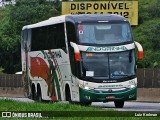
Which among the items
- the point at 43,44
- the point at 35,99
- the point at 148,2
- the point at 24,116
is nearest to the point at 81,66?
the point at 43,44

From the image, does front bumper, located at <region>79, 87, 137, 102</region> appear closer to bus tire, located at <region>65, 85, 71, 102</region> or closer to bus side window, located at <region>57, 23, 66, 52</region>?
bus tire, located at <region>65, 85, 71, 102</region>

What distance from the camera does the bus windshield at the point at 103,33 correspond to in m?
28.3

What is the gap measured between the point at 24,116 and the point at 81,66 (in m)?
11.0

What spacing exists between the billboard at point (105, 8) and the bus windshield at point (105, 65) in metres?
24.0

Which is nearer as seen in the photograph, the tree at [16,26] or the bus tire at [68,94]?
the bus tire at [68,94]

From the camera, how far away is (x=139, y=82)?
3975cm

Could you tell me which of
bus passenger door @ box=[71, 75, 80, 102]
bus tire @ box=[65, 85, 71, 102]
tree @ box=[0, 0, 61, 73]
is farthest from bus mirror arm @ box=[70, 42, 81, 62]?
tree @ box=[0, 0, 61, 73]

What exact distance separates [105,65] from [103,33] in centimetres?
142

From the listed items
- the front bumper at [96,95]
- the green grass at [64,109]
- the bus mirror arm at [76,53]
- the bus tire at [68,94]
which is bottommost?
the bus tire at [68,94]

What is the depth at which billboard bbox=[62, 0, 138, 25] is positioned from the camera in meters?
52.3

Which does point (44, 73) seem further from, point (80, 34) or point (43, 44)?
point (80, 34)

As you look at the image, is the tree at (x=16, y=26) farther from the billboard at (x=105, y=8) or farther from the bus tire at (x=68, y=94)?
the bus tire at (x=68, y=94)

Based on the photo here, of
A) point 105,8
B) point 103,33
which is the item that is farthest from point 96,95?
point 105,8

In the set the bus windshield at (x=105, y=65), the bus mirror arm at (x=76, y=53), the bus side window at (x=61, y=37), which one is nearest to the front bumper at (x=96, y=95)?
the bus windshield at (x=105, y=65)
